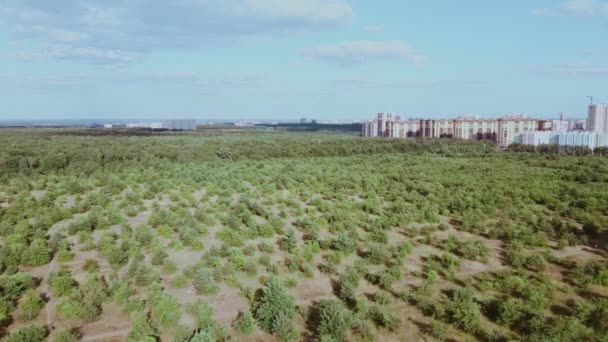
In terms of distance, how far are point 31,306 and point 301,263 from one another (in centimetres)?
834

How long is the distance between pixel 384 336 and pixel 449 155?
59294 millimetres

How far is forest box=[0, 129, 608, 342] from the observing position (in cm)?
1097

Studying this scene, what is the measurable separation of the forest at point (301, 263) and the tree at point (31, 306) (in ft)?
0.12

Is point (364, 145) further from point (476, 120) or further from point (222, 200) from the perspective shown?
point (222, 200)

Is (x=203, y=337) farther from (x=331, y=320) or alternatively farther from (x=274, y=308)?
(x=331, y=320)

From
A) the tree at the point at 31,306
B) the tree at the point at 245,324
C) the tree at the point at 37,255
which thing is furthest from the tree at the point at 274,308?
the tree at the point at 37,255

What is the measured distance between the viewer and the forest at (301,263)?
10969 mm

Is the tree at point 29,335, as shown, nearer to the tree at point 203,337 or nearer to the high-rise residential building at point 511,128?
the tree at point 203,337

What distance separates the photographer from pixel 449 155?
216ft

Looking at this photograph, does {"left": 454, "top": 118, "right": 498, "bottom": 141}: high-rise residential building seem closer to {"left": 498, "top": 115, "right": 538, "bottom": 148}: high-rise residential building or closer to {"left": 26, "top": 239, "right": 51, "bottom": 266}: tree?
{"left": 498, "top": 115, "right": 538, "bottom": 148}: high-rise residential building

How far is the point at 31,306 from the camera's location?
11.4m

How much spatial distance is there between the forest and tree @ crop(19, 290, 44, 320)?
0.12 ft

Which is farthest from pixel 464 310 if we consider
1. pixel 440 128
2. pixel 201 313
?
pixel 440 128

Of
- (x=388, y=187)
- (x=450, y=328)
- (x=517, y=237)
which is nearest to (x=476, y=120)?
(x=388, y=187)
